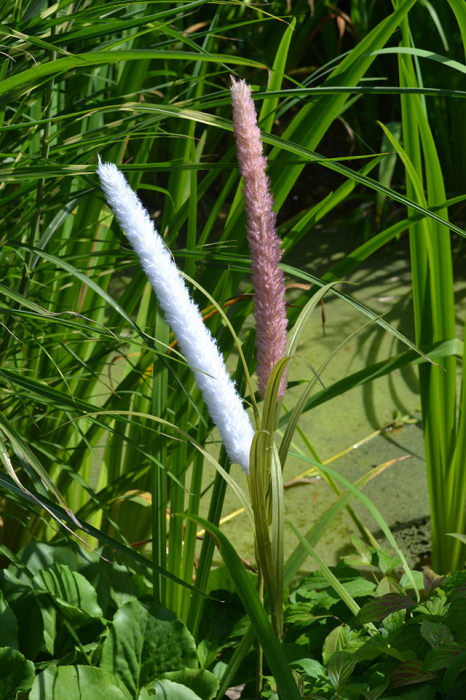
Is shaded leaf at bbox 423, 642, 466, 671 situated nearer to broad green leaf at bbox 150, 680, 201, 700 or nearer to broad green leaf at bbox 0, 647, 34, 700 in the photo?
broad green leaf at bbox 150, 680, 201, 700

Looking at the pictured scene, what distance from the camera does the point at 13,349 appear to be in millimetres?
952

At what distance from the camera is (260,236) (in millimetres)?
480

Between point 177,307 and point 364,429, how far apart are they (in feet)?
4.20

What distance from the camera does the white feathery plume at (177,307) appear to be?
0.48 m

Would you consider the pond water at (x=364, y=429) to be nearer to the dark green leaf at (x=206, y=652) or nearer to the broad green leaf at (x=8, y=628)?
the dark green leaf at (x=206, y=652)

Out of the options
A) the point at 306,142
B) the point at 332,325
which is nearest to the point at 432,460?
the point at 306,142

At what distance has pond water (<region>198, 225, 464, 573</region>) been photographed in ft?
4.57

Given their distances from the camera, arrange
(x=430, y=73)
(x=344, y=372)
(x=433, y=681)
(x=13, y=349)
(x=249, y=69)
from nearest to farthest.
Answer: (x=433, y=681)
(x=13, y=349)
(x=344, y=372)
(x=430, y=73)
(x=249, y=69)

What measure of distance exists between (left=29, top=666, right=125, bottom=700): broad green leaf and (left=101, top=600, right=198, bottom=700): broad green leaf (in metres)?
0.06

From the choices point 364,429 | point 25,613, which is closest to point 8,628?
point 25,613

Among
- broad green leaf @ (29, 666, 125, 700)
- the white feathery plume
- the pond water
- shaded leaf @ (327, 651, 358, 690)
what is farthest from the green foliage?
the pond water

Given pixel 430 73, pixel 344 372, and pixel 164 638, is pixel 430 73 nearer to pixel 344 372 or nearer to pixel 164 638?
Answer: pixel 344 372

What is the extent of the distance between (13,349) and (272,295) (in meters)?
0.58

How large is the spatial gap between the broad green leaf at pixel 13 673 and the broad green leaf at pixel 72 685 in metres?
0.04
